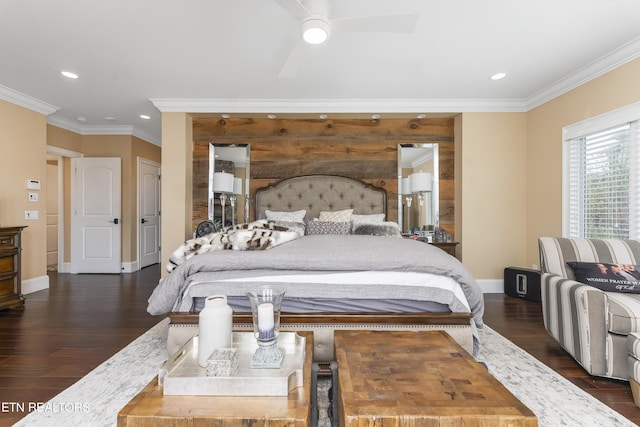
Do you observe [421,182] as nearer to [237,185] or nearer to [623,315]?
[237,185]

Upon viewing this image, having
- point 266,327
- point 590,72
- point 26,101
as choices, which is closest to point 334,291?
point 266,327

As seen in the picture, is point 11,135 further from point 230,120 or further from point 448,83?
point 448,83

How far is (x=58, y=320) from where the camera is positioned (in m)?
3.08

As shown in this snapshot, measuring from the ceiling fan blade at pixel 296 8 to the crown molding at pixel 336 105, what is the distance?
6.57ft

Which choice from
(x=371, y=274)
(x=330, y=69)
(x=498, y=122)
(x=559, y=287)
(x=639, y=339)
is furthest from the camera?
(x=498, y=122)

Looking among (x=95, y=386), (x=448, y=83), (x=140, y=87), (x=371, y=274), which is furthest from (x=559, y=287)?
(x=140, y=87)

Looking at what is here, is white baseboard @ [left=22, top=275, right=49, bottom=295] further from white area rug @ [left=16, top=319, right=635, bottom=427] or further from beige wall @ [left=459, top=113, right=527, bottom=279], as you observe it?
beige wall @ [left=459, top=113, right=527, bottom=279]

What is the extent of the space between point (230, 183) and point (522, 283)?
3.94 metres

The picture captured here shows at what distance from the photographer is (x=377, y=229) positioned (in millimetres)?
3465

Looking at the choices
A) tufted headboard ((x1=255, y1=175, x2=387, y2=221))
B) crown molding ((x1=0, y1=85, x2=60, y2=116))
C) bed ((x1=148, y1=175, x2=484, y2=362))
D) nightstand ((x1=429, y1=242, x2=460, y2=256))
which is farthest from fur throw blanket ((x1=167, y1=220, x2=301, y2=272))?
crown molding ((x1=0, y1=85, x2=60, y2=116))

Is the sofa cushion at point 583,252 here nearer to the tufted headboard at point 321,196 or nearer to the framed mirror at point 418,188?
the framed mirror at point 418,188

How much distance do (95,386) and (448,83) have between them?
4095 millimetres

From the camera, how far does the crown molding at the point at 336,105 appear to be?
4.06 meters

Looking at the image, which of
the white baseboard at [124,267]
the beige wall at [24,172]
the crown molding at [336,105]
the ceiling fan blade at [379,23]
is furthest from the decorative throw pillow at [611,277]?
the white baseboard at [124,267]
